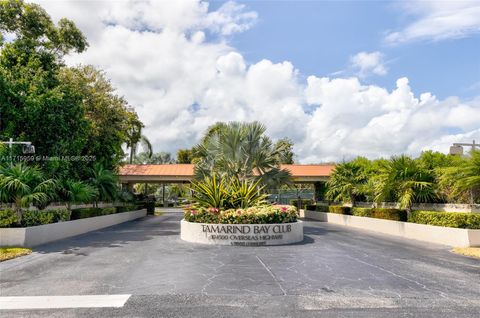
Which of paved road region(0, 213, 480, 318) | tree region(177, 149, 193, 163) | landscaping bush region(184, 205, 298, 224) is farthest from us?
tree region(177, 149, 193, 163)

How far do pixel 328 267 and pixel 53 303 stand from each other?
669 centimetres

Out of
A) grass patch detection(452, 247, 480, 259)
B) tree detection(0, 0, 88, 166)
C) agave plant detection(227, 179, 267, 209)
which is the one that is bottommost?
grass patch detection(452, 247, 480, 259)

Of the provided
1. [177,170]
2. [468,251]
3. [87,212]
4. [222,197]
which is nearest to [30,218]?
[87,212]

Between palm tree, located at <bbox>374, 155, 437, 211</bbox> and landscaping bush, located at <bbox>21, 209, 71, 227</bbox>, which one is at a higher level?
palm tree, located at <bbox>374, 155, 437, 211</bbox>

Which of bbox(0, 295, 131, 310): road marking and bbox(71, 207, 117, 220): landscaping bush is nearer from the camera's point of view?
bbox(0, 295, 131, 310): road marking

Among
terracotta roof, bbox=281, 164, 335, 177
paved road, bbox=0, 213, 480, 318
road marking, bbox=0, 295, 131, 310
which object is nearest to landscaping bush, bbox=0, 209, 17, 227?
paved road, bbox=0, 213, 480, 318

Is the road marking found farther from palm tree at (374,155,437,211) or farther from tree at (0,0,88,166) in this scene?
palm tree at (374,155,437,211)

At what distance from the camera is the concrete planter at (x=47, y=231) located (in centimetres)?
1445

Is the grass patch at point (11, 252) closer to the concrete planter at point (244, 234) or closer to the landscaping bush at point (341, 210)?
the concrete planter at point (244, 234)

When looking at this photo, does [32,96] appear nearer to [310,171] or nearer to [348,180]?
[348,180]

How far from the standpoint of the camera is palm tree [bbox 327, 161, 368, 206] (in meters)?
27.9

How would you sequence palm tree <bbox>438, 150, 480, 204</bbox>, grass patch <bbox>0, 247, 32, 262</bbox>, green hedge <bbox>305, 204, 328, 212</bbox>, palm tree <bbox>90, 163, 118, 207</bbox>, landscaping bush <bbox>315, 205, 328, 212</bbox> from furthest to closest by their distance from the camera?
green hedge <bbox>305, 204, 328, 212</bbox> < landscaping bush <bbox>315, 205, 328, 212</bbox> < palm tree <bbox>90, 163, 118, 207</bbox> < palm tree <bbox>438, 150, 480, 204</bbox> < grass patch <bbox>0, 247, 32, 262</bbox>

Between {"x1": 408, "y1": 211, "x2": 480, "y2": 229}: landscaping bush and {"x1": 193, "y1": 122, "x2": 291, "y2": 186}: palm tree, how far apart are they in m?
8.03

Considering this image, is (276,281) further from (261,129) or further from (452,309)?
(261,129)
